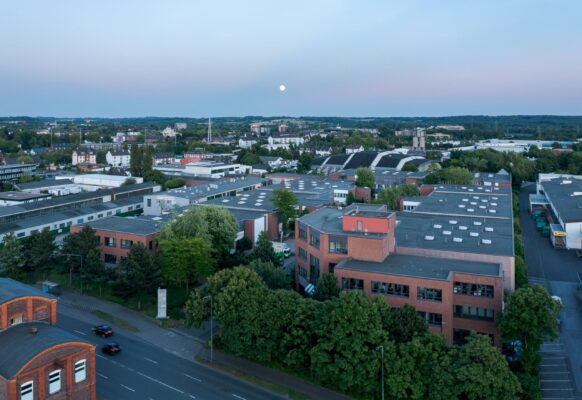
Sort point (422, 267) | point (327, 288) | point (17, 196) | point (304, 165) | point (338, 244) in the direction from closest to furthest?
1. point (327, 288)
2. point (422, 267)
3. point (338, 244)
4. point (17, 196)
5. point (304, 165)

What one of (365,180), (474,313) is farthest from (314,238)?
(365,180)

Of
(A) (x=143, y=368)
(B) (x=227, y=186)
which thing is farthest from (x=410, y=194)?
(A) (x=143, y=368)

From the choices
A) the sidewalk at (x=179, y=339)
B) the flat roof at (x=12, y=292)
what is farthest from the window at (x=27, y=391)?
the sidewalk at (x=179, y=339)

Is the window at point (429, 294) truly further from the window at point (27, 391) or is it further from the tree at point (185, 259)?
the window at point (27, 391)

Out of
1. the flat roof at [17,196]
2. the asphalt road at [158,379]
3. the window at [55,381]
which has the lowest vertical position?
the asphalt road at [158,379]

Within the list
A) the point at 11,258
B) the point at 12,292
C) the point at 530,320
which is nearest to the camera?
the point at 12,292

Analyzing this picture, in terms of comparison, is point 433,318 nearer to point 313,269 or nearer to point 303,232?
point 313,269

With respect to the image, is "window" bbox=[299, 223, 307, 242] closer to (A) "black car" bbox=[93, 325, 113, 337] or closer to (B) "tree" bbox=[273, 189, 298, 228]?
(A) "black car" bbox=[93, 325, 113, 337]
